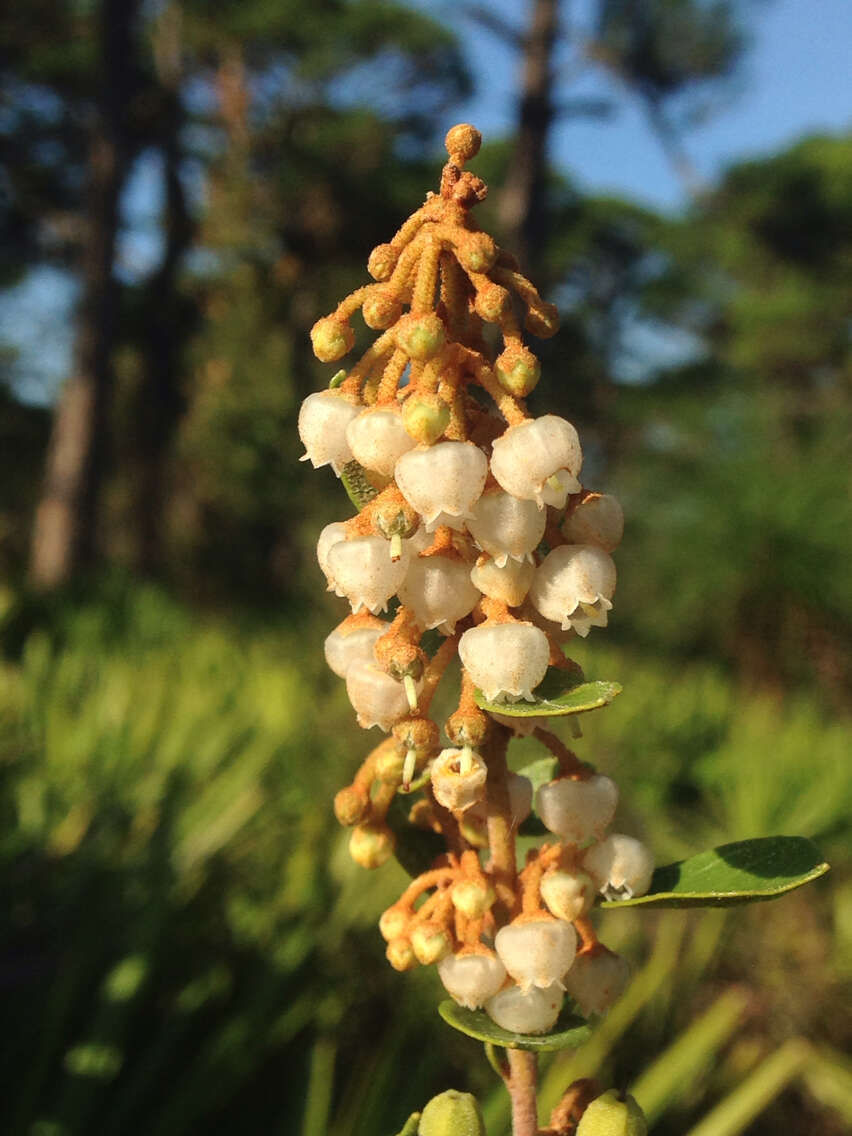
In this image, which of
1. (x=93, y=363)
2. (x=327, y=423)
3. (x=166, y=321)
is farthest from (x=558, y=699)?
(x=166, y=321)

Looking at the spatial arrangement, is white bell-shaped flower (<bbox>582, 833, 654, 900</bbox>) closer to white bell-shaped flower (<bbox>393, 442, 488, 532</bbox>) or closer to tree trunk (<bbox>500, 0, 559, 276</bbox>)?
white bell-shaped flower (<bbox>393, 442, 488, 532</bbox>)

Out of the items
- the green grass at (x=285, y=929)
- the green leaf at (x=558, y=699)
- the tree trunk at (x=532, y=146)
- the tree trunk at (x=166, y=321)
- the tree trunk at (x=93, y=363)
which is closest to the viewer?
the green leaf at (x=558, y=699)

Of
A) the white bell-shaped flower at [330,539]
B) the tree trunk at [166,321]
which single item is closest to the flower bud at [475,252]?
the white bell-shaped flower at [330,539]

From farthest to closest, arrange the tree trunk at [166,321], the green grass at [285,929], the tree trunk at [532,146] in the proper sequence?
the tree trunk at [166,321], the tree trunk at [532,146], the green grass at [285,929]

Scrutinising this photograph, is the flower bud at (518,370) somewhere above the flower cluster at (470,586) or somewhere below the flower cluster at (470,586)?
above

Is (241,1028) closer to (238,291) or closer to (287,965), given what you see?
(287,965)

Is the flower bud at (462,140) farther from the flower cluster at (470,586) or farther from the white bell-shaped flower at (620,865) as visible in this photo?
the white bell-shaped flower at (620,865)

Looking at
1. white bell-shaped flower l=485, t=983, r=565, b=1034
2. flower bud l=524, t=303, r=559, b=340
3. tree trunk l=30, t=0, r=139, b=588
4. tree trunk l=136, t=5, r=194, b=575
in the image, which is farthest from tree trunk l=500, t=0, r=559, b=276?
white bell-shaped flower l=485, t=983, r=565, b=1034

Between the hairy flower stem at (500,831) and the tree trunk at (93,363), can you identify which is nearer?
the hairy flower stem at (500,831)
